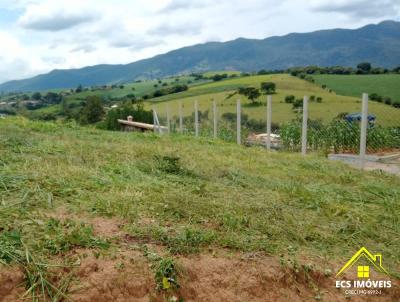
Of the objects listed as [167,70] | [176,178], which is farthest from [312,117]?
[167,70]

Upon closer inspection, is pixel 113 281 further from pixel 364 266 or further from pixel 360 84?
pixel 360 84

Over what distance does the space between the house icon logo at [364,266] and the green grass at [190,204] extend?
0.31ft

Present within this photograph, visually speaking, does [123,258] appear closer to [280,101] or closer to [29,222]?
[29,222]

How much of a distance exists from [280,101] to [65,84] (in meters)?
193

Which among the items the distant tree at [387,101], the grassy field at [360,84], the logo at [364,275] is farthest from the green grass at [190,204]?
the grassy field at [360,84]

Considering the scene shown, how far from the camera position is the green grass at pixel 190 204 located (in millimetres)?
3207

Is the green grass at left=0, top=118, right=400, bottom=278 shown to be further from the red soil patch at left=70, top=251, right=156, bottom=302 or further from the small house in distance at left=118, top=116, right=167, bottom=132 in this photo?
the small house in distance at left=118, top=116, right=167, bottom=132

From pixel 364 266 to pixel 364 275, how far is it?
13cm

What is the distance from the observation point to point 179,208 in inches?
151

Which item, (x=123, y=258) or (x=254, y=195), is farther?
(x=254, y=195)

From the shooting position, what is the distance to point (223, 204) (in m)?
4.12

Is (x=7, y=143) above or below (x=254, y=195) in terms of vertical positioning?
above

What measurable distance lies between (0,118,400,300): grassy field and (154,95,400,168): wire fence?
4.42 m

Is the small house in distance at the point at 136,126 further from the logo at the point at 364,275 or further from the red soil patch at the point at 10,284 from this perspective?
the red soil patch at the point at 10,284
